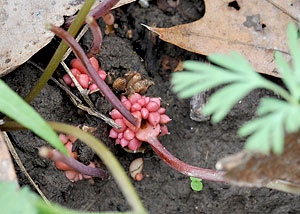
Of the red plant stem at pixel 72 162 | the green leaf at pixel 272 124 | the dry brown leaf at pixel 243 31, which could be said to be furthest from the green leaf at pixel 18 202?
the dry brown leaf at pixel 243 31

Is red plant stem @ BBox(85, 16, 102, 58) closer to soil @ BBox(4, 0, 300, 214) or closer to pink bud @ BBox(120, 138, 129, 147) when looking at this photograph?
soil @ BBox(4, 0, 300, 214)

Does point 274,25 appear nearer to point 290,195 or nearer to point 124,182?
point 290,195

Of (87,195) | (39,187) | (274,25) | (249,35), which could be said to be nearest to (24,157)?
(39,187)

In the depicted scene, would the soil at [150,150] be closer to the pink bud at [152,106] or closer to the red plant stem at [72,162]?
the red plant stem at [72,162]

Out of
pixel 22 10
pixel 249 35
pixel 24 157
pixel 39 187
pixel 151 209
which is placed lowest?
pixel 151 209

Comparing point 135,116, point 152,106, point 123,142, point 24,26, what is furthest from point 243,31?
point 24,26
